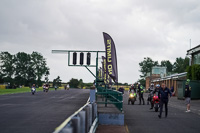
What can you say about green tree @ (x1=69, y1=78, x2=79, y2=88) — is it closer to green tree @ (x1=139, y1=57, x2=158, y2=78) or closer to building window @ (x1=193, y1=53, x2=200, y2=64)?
green tree @ (x1=139, y1=57, x2=158, y2=78)

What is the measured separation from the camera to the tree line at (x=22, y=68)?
411 feet

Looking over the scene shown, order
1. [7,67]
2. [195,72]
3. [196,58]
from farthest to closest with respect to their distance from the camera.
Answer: [7,67]
[196,58]
[195,72]

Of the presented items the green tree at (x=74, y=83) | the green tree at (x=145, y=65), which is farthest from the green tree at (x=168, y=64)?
the green tree at (x=74, y=83)

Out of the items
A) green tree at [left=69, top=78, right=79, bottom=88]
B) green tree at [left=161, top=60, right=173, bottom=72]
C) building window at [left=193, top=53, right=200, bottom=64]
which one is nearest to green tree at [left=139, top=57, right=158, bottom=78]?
green tree at [left=161, top=60, right=173, bottom=72]

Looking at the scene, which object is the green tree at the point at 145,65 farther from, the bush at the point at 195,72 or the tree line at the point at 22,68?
the bush at the point at 195,72

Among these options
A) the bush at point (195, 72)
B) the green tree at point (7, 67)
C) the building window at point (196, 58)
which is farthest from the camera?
the green tree at point (7, 67)

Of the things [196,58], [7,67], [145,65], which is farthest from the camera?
[145,65]

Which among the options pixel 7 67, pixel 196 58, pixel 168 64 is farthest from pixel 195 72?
pixel 168 64

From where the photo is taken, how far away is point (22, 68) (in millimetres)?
130125

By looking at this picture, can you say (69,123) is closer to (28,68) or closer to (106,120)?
(106,120)

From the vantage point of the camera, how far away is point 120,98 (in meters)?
12.6

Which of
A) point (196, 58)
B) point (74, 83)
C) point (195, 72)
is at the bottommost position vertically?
point (74, 83)

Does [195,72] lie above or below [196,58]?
below

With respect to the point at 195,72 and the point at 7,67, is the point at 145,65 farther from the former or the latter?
the point at 195,72
